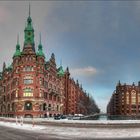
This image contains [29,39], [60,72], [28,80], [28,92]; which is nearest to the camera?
[28,92]

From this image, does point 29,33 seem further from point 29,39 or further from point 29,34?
point 29,39

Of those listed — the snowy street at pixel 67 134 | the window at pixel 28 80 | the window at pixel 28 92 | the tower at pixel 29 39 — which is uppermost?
the tower at pixel 29 39

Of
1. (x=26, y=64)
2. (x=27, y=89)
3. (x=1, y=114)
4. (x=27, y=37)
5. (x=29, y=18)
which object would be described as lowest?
(x=1, y=114)

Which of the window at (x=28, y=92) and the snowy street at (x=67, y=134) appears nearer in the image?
the snowy street at (x=67, y=134)

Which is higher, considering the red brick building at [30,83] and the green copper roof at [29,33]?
the green copper roof at [29,33]

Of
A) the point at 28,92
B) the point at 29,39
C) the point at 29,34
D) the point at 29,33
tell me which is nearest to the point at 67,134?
the point at 28,92

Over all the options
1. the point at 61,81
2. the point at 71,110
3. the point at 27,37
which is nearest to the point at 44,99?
the point at 27,37

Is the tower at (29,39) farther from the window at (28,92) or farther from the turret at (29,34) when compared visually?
the window at (28,92)

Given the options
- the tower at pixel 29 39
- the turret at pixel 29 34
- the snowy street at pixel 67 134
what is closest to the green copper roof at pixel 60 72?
the turret at pixel 29 34

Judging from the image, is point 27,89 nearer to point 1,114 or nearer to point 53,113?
point 53,113

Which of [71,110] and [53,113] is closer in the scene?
[53,113]

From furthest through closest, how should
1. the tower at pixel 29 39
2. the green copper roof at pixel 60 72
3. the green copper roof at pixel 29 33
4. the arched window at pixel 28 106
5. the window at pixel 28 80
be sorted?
the green copper roof at pixel 60 72 → the green copper roof at pixel 29 33 → the tower at pixel 29 39 → the window at pixel 28 80 → the arched window at pixel 28 106

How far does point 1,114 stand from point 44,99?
98.2 feet

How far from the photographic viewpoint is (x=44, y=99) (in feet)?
375
